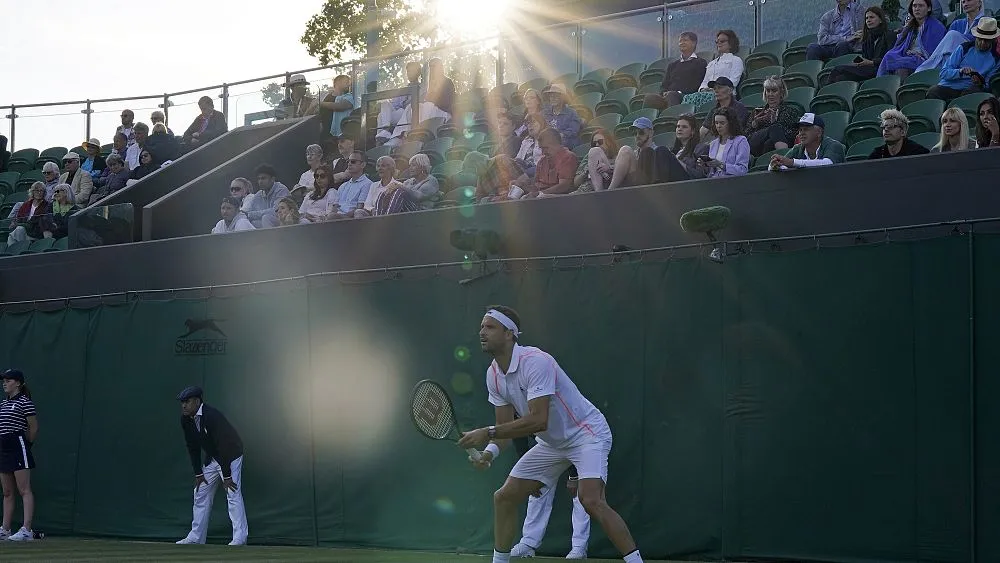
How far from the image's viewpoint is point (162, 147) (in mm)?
21297

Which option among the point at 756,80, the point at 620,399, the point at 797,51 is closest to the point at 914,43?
the point at 756,80

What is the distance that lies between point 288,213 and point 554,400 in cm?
787

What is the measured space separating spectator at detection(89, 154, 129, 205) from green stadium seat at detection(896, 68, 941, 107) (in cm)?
1190

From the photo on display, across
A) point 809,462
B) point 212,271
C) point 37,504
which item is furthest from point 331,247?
point 809,462

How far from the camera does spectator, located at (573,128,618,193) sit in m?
13.6

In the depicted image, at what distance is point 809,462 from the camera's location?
34.6 feet

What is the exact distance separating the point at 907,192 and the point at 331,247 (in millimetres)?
6632

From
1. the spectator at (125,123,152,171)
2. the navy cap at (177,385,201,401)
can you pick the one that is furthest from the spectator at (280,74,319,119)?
the navy cap at (177,385,201,401)

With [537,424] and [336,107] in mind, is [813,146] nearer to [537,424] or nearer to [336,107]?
[537,424]

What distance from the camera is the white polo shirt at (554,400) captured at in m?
9.09

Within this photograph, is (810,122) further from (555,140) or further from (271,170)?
(271,170)

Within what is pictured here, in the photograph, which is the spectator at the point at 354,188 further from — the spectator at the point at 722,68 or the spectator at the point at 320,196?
the spectator at the point at 722,68

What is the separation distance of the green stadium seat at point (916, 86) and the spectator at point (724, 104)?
156 cm

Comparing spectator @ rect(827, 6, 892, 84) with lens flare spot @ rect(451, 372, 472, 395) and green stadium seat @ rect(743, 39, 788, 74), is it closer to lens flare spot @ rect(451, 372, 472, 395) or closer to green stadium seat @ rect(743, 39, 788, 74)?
green stadium seat @ rect(743, 39, 788, 74)
